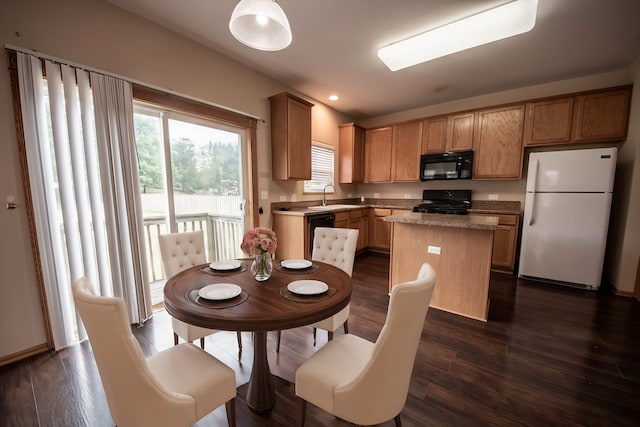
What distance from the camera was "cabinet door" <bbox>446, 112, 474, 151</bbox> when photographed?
157 inches

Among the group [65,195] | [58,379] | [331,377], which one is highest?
[65,195]

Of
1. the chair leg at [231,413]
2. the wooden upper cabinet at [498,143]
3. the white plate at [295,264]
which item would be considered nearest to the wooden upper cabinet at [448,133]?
the wooden upper cabinet at [498,143]

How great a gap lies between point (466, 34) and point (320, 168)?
2817 millimetres

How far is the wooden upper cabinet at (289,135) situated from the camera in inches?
132

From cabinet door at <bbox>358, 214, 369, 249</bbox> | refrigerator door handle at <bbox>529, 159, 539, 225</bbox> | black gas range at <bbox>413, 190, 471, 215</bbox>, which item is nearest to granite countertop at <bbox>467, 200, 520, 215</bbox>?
black gas range at <bbox>413, 190, 471, 215</bbox>

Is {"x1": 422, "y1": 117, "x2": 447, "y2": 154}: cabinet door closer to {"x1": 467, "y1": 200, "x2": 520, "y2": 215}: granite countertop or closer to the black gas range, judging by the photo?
the black gas range

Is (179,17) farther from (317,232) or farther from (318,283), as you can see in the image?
(318,283)

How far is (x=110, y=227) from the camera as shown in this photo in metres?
2.07

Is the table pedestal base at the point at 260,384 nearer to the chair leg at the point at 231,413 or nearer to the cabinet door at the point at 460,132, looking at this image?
the chair leg at the point at 231,413

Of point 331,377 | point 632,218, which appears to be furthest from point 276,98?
point 632,218

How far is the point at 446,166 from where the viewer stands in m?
4.23

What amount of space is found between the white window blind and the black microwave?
1.71 meters

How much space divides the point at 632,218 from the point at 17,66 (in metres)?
5.91

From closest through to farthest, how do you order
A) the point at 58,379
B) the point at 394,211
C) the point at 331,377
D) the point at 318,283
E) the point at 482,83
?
the point at 331,377, the point at 318,283, the point at 58,379, the point at 482,83, the point at 394,211
